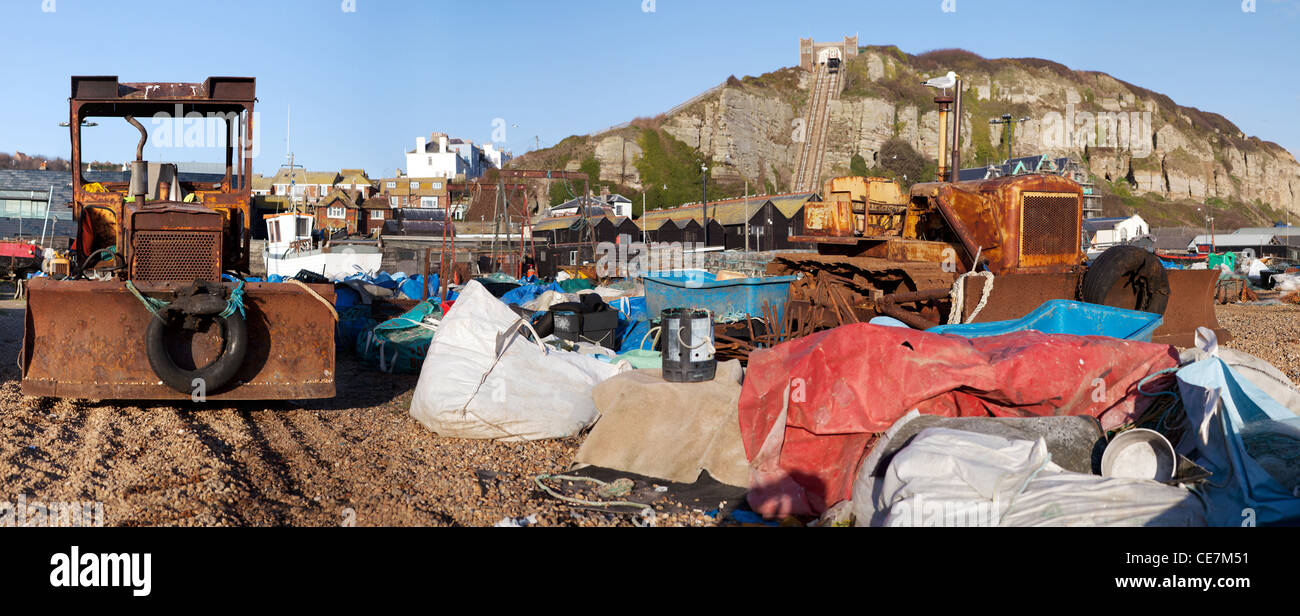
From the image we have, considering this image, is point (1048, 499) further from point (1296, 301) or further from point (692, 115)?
point (692, 115)

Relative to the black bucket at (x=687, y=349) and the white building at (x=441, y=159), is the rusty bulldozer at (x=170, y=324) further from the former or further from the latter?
the white building at (x=441, y=159)

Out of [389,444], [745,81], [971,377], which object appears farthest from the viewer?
[745,81]

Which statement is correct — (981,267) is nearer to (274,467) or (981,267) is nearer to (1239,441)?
(1239,441)

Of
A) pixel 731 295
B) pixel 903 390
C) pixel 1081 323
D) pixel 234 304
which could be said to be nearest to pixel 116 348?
pixel 234 304

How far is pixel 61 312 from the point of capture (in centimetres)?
672

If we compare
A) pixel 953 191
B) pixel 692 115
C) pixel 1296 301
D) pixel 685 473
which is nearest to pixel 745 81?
pixel 692 115

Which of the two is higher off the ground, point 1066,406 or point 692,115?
point 692,115

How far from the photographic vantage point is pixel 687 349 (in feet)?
20.9

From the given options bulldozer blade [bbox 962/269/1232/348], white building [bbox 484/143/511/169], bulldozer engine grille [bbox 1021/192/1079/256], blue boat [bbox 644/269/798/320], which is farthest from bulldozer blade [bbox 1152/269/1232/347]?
white building [bbox 484/143/511/169]

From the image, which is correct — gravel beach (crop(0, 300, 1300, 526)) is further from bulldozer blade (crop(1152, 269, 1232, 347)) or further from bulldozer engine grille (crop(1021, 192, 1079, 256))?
bulldozer blade (crop(1152, 269, 1232, 347))

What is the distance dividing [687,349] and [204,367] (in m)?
3.67

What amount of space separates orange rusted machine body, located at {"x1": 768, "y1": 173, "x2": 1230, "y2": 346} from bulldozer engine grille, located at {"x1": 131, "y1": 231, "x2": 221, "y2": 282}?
6.07 m

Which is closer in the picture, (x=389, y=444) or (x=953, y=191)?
(x=389, y=444)

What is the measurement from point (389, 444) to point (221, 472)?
1407 millimetres
